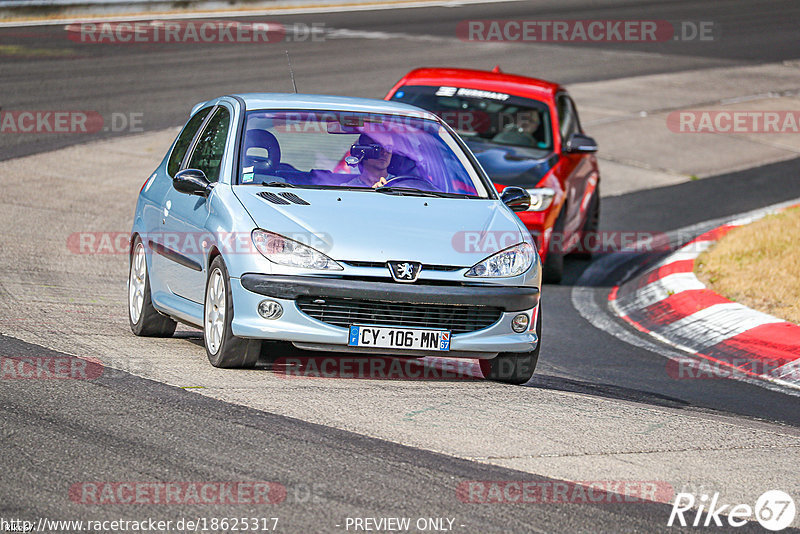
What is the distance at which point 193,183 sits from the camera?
293 inches

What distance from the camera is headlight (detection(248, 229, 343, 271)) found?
22.0 ft

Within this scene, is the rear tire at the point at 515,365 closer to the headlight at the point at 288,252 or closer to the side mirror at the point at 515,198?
the side mirror at the point at 515,198

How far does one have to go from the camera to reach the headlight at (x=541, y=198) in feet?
38.1

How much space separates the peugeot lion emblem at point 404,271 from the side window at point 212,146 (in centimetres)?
146

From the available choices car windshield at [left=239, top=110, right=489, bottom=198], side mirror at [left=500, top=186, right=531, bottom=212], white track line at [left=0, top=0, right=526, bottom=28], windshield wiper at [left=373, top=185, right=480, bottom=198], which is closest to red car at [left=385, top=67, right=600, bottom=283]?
car windshield at [left=239, top=110, right=489, bottom=198]

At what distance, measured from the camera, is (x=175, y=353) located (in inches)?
299

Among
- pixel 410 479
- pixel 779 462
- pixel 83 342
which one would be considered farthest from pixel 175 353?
pixel 779 462

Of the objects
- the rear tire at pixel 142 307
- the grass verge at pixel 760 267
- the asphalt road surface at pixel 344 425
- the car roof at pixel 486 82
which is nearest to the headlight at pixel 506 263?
the asphalt road surface at pixel 344 425

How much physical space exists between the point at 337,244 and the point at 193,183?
1160mm

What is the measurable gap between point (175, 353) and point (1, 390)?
161 centimetres

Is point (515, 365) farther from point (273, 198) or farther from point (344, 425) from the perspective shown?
point (344, 425)

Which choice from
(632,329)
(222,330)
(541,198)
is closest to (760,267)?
(632,329)

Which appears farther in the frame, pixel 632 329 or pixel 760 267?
pixel 760 267

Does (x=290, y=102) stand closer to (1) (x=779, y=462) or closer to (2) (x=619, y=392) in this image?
(2) (x=619, y=392)
